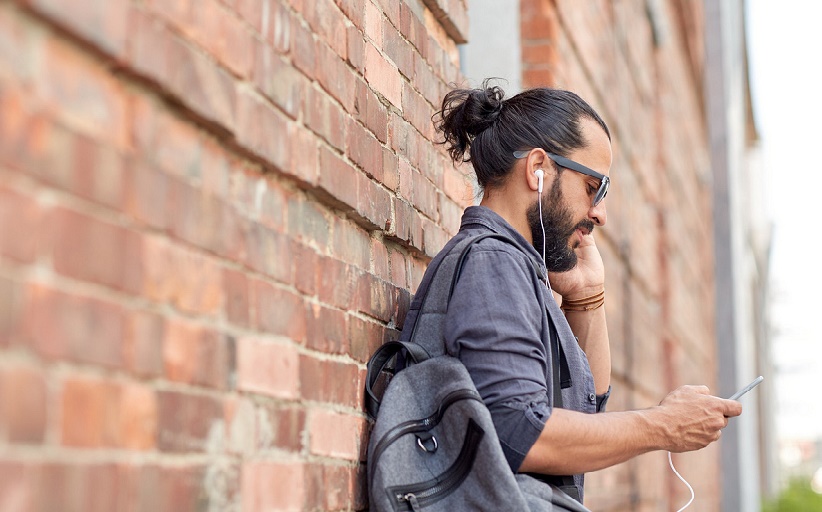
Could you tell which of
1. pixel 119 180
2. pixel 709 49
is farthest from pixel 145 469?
pixel 709 49

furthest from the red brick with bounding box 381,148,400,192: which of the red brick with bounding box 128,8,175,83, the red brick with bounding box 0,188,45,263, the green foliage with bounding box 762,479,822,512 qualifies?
the green foliage with bounding box 762,479,822,512

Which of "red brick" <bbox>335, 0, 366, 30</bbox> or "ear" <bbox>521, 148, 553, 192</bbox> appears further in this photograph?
"ear" <bbox>521, 148, 553, 192</bbox>

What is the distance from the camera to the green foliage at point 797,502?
60.8 ft

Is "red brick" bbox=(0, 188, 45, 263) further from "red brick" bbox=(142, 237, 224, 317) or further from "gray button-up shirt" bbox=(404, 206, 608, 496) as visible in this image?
"gray button-up shirt" bbox=(404, 206, 608, 496)

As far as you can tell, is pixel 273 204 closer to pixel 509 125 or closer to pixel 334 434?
pixel 334 434

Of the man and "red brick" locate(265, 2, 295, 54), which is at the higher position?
"red brick" locate(265, 2, 295, 54)

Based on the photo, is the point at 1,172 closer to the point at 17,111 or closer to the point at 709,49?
the point at 17,111

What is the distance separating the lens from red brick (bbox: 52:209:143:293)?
1.30m

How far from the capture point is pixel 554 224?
2.74m

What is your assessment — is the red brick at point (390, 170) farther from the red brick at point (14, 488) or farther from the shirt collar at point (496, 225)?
the red brick at point (14, 488)

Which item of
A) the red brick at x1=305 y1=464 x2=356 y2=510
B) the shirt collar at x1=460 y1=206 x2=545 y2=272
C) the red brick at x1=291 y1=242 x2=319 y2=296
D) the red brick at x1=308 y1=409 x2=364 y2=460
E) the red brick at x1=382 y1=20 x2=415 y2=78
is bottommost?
the red brick at x1=305 y1=464 x2=356 y2=510

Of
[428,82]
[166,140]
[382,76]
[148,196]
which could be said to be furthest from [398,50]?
[148,196]

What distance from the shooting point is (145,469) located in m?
1.45

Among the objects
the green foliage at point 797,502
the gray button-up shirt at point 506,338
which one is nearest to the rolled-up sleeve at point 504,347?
the gray button-up shirt at point 506,338
